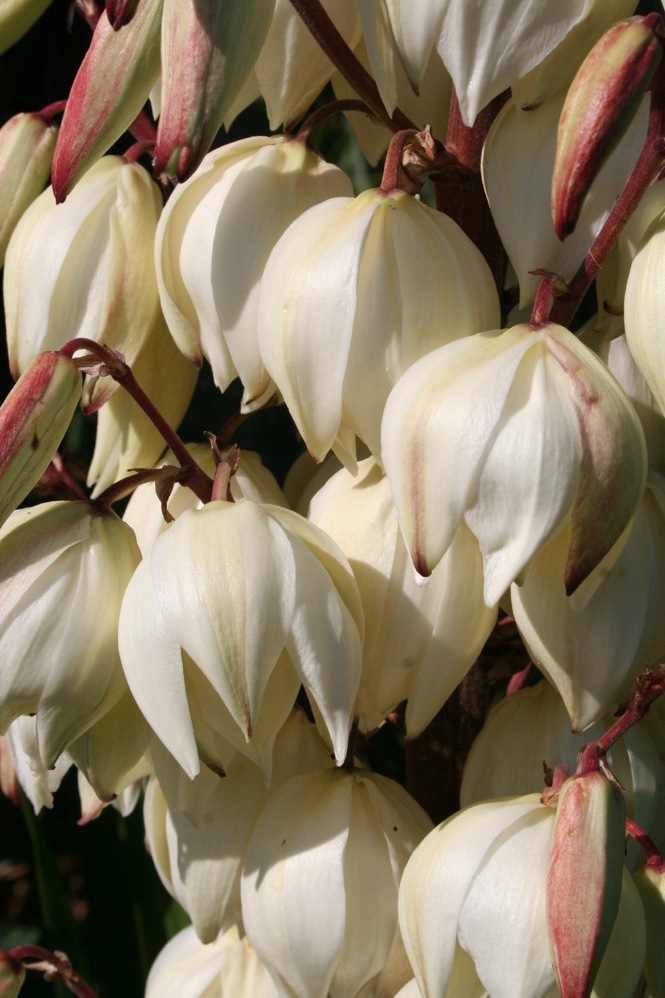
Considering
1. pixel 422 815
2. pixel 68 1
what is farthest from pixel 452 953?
pixel 68 1

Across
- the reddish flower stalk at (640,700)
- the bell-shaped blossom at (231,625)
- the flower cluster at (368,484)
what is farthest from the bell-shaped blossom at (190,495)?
the reddish flower stalk at (640,700)

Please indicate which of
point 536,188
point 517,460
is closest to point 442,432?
point 517,460

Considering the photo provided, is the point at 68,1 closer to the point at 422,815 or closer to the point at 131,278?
the point at 131,278

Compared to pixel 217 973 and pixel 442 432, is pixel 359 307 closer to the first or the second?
pixel 442 432

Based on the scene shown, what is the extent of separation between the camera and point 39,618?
1.68 ft

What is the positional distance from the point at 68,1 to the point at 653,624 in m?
0.95

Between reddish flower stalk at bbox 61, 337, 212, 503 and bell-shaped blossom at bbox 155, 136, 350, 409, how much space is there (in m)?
0.03

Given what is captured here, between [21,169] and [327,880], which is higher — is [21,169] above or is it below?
above

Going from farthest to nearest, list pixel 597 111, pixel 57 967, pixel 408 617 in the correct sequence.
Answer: pixel 57 967
pixel 408 617
pixel 597 111

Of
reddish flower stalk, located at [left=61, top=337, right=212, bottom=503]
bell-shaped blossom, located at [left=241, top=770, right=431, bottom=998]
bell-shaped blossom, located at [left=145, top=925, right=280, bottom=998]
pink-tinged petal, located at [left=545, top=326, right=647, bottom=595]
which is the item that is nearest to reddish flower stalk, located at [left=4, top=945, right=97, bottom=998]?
bell-shaped blossom, located at [left=145, top=925, right=280, bottom=998]

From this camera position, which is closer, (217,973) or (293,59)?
(293,59)

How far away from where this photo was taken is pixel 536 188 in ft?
1.76

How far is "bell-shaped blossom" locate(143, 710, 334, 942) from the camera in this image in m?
0.62

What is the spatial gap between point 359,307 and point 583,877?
0.78 ft
